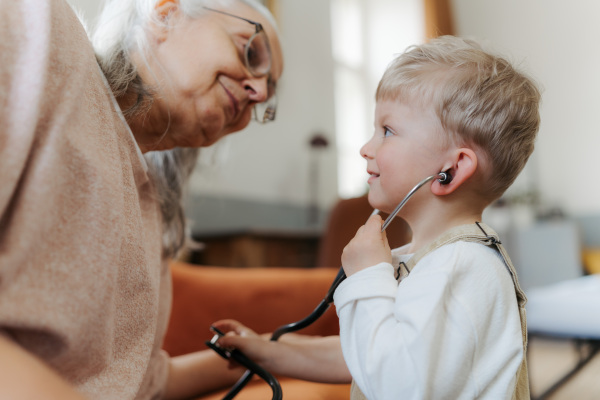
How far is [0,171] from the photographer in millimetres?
362

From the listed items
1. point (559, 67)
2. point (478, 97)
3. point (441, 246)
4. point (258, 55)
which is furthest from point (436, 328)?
point (559, 67)

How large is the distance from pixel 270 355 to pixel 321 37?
3.09 meters

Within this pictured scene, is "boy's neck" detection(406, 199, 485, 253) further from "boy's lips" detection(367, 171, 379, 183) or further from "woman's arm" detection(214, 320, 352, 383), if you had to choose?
"woman's arm" detection(214, 320, 352, 383)

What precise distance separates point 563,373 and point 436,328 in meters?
0.48

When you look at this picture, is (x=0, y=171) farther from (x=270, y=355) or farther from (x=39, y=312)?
(x=270, y=355)

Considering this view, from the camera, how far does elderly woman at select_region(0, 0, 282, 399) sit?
0.37m

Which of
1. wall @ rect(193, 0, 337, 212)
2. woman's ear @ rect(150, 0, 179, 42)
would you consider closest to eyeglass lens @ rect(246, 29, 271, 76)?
woman's ear @ rect(150, 0, 179, 42)

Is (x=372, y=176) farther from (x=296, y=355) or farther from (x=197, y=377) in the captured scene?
(x=197, y=377)

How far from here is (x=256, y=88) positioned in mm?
817

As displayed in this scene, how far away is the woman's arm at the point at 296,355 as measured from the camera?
2.10 feet

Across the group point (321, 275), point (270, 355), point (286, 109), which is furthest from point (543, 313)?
point (286, 109)

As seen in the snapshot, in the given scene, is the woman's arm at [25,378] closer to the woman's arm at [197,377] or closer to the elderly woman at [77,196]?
the elderly woman at [77,196]

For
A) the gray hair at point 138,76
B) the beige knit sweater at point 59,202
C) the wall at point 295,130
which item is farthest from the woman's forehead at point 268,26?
the wall at point 295,130

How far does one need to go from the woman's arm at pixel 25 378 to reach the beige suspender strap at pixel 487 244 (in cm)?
29
